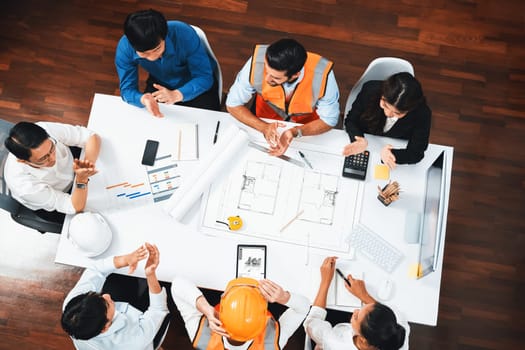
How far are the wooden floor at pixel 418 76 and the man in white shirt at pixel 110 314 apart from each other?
105cm

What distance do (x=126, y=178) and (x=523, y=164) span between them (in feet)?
8.98

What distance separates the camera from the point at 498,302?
9.93 ft

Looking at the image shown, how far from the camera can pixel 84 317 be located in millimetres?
1898

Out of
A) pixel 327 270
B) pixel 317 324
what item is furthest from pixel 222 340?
pixel 327 270

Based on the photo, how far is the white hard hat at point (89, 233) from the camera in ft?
6.84

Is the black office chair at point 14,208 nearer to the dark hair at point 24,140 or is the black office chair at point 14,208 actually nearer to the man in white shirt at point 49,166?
the man in white shirt at point 49,166

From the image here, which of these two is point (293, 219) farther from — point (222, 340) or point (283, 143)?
point (222, 340)

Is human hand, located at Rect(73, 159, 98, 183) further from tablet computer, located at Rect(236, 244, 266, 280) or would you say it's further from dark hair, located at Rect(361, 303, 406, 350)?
dark hair, located at Rect(361, 303, 406, 350)

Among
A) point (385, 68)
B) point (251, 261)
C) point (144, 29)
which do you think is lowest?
point (251, 261)

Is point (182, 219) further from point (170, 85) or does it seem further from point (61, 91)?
point (61, 91)

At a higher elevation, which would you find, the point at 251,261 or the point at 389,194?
the point at 389,194

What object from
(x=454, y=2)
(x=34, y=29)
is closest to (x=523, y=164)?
(x=454, y=2)

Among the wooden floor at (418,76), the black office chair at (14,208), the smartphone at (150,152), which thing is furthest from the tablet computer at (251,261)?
the wooden floor at (418,76)

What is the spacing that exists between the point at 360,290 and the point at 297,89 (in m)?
1.06
